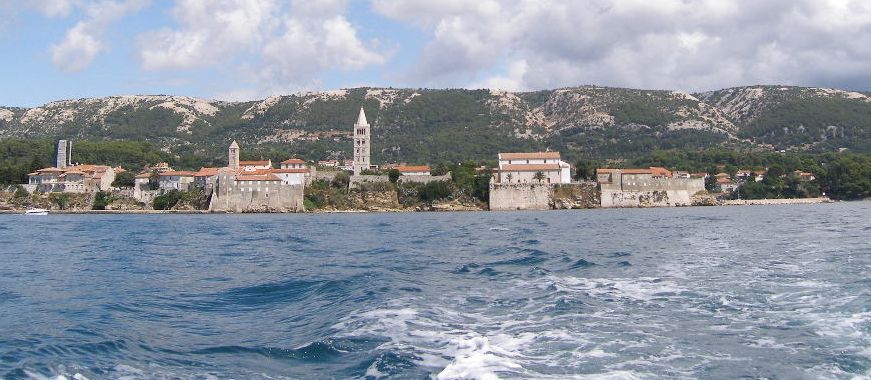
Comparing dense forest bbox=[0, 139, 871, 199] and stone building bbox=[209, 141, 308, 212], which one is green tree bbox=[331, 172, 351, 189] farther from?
dense forest bbox=[0, 139, 871, 199]

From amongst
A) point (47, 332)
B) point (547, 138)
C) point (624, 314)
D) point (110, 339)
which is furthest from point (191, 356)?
point (547, 138)

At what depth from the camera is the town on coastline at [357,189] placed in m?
68.9

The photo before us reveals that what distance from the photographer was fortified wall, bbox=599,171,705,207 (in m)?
73.4

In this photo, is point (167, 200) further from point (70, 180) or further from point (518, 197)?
point (518, 197)

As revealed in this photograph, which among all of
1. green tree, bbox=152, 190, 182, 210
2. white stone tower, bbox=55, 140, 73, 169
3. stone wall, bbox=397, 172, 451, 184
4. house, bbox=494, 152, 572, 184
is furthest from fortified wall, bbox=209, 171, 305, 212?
white stone tower, bbox=55, 140, 73, 169

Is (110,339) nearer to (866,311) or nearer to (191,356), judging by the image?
(191,356)

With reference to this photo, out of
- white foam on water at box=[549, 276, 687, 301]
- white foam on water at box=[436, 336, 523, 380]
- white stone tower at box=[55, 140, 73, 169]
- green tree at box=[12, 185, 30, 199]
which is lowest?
white foam on water at box=[436, 336, 523, 380]

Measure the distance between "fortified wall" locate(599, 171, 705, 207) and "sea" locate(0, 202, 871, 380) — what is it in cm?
5100

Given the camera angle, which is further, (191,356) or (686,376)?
(191,356)

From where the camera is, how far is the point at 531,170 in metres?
75.3

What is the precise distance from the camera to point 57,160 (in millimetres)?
81750

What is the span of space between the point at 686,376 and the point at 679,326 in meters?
2.56

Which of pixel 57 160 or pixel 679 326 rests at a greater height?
pixel 57 160

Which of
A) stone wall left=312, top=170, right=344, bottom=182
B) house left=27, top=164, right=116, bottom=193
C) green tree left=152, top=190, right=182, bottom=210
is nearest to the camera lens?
green tree left=152, top=190, right=182, bottom=210
